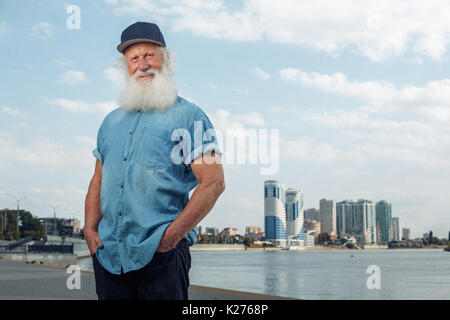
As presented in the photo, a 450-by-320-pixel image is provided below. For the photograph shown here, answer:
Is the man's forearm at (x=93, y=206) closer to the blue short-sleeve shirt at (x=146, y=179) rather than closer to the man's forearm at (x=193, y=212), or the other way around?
the blue short-sleeve shirt at (x=146, y=179)

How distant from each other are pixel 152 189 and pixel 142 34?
0.61 m

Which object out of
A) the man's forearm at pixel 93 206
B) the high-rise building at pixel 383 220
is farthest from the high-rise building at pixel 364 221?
the man's forearm at pixel 93 206

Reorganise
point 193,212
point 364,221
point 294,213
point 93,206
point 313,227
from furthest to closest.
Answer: point 313,227 → point 364,221 → point 294,213 → point 93,206 → point 193,212

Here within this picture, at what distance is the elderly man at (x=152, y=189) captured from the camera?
1722mm

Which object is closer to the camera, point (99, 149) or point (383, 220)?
point (99, 149)

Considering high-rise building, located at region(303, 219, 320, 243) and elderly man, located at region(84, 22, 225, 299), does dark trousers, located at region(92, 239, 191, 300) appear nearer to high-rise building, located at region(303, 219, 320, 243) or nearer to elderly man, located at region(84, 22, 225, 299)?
elderly man, located at region(84, 22, 225, 299)

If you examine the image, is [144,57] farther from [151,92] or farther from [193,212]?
[193,212]

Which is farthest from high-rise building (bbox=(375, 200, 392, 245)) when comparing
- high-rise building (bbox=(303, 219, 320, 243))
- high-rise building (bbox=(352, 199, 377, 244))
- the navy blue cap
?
the navy blue cap

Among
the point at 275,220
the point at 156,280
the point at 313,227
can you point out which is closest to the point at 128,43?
the point at 156,280

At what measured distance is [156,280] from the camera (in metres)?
1.74

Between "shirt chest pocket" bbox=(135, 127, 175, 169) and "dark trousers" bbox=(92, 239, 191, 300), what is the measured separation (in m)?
0.30
